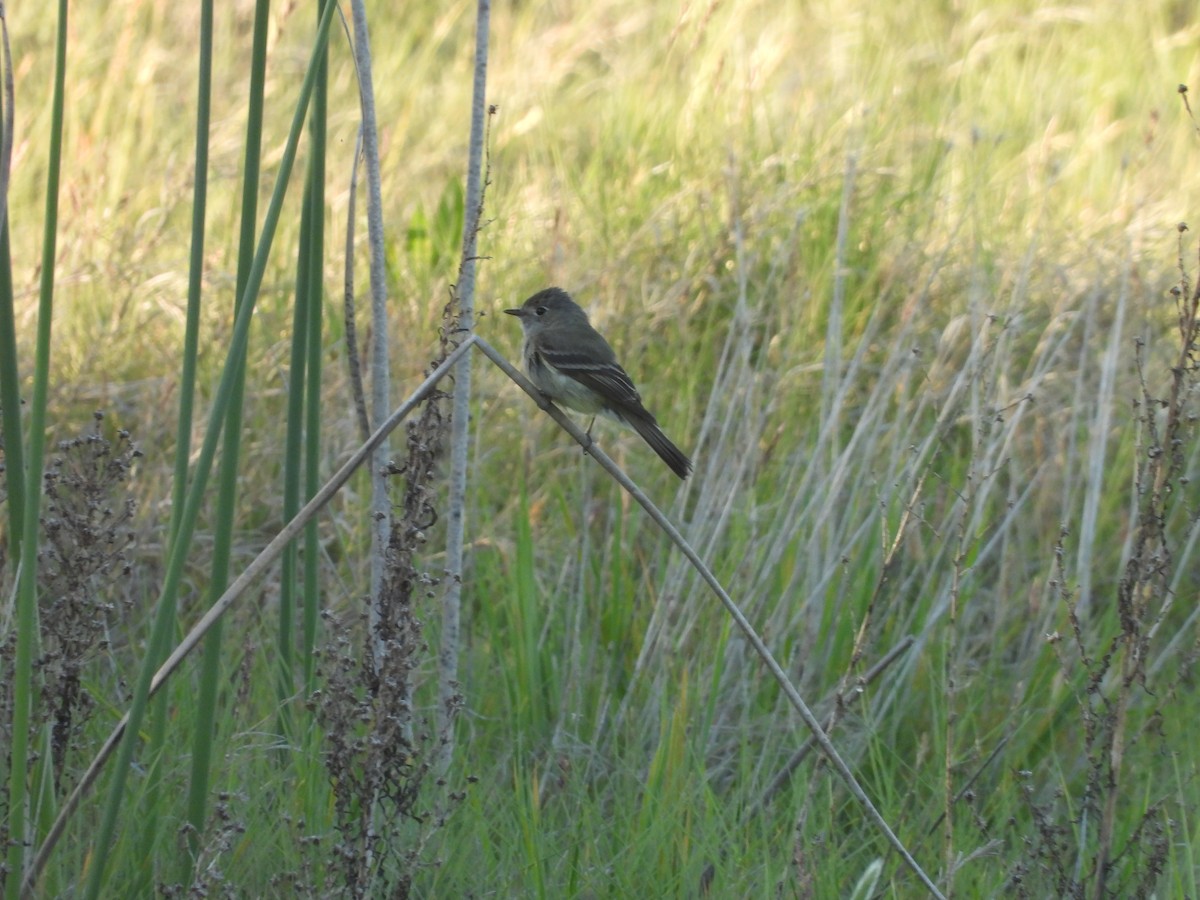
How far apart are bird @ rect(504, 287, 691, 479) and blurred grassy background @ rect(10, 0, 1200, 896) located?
23cm

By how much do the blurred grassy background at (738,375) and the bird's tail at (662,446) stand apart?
186 mm

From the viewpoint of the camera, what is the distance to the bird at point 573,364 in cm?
403

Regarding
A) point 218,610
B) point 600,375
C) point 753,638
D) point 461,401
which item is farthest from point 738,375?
point 218,610

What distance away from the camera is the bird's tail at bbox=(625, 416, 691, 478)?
144 inches

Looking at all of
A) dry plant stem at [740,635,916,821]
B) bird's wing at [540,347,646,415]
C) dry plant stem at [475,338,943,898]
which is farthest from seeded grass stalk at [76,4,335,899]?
bird's wing at [540,347,646,415]

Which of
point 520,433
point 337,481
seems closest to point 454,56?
point 520,433

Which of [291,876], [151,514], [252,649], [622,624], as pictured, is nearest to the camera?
[291,876]

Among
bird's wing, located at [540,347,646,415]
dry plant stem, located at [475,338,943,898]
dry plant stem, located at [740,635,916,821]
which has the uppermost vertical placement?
bird's wing, located at [540,347,646,415]

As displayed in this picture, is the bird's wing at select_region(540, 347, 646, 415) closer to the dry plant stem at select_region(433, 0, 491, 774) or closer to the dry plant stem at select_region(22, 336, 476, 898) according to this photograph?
the dry plant stem at select_region(433, 0, 491, 774)

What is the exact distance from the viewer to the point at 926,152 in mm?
5902

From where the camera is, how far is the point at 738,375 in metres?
4.52

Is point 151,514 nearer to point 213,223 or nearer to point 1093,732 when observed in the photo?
point 213,223

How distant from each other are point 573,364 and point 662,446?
536mm

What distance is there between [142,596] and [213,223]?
85.0 inches
